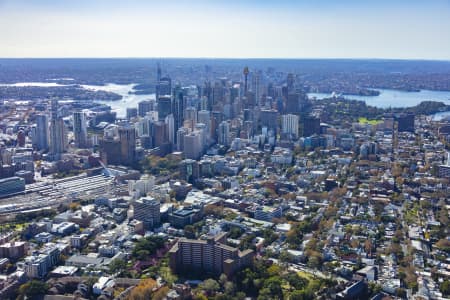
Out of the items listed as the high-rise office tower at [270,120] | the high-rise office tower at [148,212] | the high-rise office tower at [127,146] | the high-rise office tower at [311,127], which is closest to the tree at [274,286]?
the high-rise office tower at [148,212]

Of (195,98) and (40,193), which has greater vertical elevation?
(195,98)

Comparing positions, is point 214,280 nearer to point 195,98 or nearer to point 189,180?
point 189,180

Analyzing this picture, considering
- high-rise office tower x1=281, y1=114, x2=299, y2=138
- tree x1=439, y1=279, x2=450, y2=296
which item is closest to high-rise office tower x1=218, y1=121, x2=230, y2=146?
high-rise office tower x1=281, y1=114, x2=299, y2=138

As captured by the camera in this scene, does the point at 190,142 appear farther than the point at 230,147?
No

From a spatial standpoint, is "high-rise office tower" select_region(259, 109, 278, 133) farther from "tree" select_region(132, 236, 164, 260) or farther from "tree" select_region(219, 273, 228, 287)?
"tree" select_region(219, 273, 228, 287)

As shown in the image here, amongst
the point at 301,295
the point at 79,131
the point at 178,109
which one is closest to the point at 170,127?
the point at 178,109

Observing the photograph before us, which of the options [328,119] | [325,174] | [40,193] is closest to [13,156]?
[40,193]

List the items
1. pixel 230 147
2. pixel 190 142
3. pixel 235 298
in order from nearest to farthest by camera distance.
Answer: pixel 235 298 < pixel 190 142 < pixel 230 147
